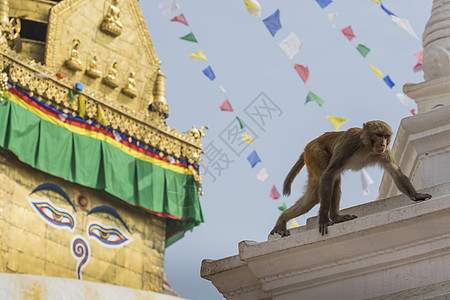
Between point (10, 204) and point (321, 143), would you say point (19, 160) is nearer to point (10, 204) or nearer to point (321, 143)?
point (10, 204)

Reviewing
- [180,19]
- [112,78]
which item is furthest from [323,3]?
[112,78]

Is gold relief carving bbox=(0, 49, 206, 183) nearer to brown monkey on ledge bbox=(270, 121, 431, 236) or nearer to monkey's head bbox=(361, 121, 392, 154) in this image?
brown monkey on ledge bbox=(270, 121, 431, 236)

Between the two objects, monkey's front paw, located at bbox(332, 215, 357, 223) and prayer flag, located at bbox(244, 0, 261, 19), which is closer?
monkey's front paw, located at bbox(332, 215, 357, 223)

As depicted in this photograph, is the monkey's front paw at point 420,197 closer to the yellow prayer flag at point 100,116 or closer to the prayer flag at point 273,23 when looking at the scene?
the prayer flag at point 273,23

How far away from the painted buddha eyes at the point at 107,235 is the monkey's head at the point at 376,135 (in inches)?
487

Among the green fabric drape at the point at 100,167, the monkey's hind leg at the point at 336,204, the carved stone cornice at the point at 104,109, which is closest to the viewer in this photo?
the monkey's hind leg at the point at 336,204

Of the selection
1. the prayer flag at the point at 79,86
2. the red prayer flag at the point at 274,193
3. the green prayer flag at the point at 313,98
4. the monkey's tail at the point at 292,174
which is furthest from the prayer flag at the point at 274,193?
the monkey's tail at the point at 292,174

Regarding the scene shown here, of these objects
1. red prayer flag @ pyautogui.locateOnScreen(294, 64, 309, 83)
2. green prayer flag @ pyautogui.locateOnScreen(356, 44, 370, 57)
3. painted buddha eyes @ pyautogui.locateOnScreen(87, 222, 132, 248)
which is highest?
green prayer flag @ pyautogui.locateOnScreen(356, 44, 370, 57)

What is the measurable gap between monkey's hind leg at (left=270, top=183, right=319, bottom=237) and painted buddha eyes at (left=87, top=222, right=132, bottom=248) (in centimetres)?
1178

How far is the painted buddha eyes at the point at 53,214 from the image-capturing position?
52.4 ft

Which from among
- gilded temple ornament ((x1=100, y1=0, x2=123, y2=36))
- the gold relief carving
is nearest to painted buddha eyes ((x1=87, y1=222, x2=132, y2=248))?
the gold relief carving

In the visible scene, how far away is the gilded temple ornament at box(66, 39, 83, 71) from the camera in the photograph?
1744 centimetres

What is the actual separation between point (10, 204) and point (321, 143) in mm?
10868

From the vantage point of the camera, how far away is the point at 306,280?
5.24 meters
